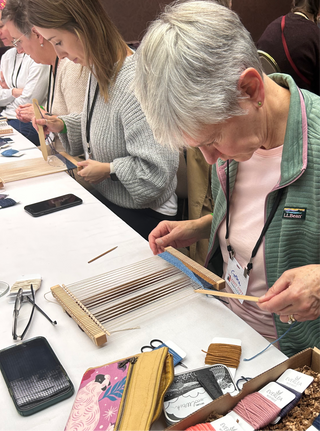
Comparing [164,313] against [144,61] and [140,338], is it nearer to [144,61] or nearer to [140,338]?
[140,338]

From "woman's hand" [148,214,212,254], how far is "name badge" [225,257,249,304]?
0.20 m

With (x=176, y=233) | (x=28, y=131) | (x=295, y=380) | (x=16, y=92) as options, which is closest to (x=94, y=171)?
(x=176, y=233)

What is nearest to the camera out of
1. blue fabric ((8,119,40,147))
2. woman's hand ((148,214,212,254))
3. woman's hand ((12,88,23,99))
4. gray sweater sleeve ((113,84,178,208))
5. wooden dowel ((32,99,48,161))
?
woman's hand ((148,214,212,254))

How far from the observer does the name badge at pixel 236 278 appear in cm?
130

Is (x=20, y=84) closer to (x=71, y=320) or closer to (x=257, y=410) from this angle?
(x=71, y=320)

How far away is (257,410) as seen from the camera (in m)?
0.75

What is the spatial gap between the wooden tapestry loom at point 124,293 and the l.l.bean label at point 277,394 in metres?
0.40

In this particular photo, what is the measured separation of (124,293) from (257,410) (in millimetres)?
545

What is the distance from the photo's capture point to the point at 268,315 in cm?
131

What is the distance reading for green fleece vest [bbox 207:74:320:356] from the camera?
1.08 meters

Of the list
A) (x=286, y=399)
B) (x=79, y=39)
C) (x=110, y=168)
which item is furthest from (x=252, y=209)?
(x=79, y=39)

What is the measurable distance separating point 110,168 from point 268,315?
1.10 m

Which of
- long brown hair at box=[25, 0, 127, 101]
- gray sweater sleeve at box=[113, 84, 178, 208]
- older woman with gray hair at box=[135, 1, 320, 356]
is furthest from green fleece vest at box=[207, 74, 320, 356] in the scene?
long brown hair at box=[25, 0, 127, 101]

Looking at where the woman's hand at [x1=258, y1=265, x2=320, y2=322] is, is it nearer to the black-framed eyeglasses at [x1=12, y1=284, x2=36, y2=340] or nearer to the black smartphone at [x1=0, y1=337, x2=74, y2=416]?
the black smartphone at [x1=0, y1=337, x2=74, y2=416]
